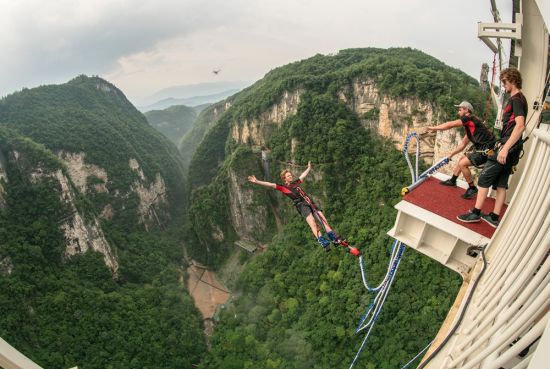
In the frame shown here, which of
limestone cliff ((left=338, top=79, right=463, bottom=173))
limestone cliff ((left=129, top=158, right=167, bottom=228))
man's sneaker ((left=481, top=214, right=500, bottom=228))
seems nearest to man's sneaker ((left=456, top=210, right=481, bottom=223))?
man's sneaker ((left=481, top=214, right=500, bottom=228))

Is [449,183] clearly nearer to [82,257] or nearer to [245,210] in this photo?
[82,257]

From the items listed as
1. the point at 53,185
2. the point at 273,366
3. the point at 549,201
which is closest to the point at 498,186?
the point at 549,201

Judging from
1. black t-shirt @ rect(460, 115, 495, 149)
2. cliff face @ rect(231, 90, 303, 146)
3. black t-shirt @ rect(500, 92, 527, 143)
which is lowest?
cliff face @ rect(231, 90, 303, 146)

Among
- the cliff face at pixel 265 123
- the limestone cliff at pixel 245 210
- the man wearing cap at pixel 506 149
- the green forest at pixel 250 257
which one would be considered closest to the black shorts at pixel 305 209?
the man wearing cap at pixel 506 149

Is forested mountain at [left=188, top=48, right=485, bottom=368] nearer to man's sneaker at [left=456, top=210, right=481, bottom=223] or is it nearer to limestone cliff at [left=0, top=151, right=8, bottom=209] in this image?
man's sneaker at [left=456, top=210, right=481, bottom=223]

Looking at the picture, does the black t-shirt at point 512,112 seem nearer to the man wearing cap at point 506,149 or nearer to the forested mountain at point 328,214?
the man wearing cap at point 506,149
